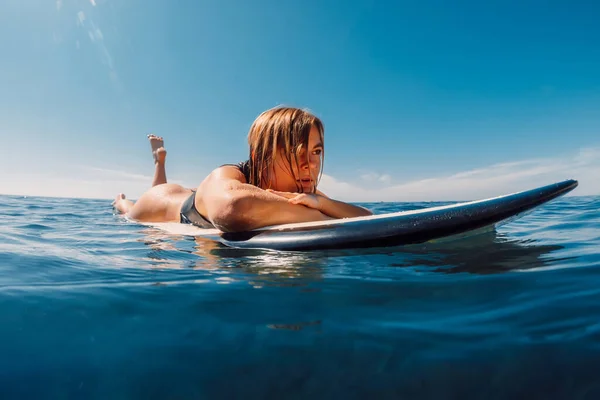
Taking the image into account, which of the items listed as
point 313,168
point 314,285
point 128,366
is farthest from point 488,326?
point 313,168

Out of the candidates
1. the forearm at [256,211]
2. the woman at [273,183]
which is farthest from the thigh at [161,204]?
the forearm at [256,211]

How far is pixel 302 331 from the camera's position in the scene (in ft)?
3.80

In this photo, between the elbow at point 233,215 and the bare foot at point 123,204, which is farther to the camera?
the bare foot at point 123,204

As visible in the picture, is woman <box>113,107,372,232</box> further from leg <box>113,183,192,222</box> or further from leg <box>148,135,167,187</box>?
leg <box>148,135,167,187</box>

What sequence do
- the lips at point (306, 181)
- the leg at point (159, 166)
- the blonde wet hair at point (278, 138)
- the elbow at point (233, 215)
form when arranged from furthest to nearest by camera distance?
the leg at point (159, 166) → the lips at point (306, 181) → the blonde wet hair at point (278, 138) → the elbow at point (233, 215)

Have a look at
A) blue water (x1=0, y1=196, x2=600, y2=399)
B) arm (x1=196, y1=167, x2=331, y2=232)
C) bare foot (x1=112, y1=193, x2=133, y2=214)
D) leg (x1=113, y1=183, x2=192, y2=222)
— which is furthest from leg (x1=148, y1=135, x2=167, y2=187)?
blue water (x1=0, y1=196, x2=600, y2=399)

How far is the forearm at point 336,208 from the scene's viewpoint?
2875mm

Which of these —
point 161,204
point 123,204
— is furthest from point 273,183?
point 123,204

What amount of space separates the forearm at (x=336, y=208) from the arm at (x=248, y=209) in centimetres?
10

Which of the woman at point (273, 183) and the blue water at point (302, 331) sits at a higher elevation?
the woman at point (273, 183)

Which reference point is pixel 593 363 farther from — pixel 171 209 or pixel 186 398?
pixel 171 209

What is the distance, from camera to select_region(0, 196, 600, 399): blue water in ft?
3.03

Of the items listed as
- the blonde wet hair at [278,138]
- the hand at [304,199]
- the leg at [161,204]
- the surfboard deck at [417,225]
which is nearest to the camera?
the surfboard deck at [417,225]

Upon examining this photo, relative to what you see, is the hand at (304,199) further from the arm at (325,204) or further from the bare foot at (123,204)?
the bare foot at (123,204)
